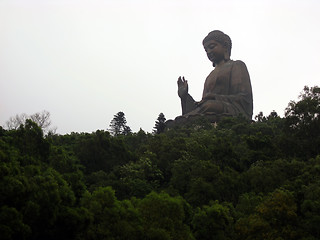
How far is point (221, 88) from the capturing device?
94.1 feet

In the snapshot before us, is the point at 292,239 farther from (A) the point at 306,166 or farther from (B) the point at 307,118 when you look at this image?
(B) the point at 307,118

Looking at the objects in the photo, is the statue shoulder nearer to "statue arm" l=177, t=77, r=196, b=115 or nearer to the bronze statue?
the bronze statue

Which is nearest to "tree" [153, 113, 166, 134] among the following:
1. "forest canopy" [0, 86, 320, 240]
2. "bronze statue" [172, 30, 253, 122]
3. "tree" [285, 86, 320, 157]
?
"bronze statue" [172, 30, 253, 122]

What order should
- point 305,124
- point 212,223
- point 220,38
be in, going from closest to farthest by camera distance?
point 212,223, point 305,124, point 220,38

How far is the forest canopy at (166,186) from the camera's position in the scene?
788cm

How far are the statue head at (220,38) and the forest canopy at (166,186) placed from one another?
11714mm

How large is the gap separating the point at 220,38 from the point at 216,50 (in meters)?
0.92

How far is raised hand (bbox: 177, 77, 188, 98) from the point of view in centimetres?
2742

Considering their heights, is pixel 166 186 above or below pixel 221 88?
below

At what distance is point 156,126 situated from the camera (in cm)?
2580

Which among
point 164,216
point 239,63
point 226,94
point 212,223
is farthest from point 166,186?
point 239,63

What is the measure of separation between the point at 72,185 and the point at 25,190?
2.64 meters

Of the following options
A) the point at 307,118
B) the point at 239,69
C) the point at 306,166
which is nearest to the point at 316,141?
the point at 307,118

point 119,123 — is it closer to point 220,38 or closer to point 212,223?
point 220,38
